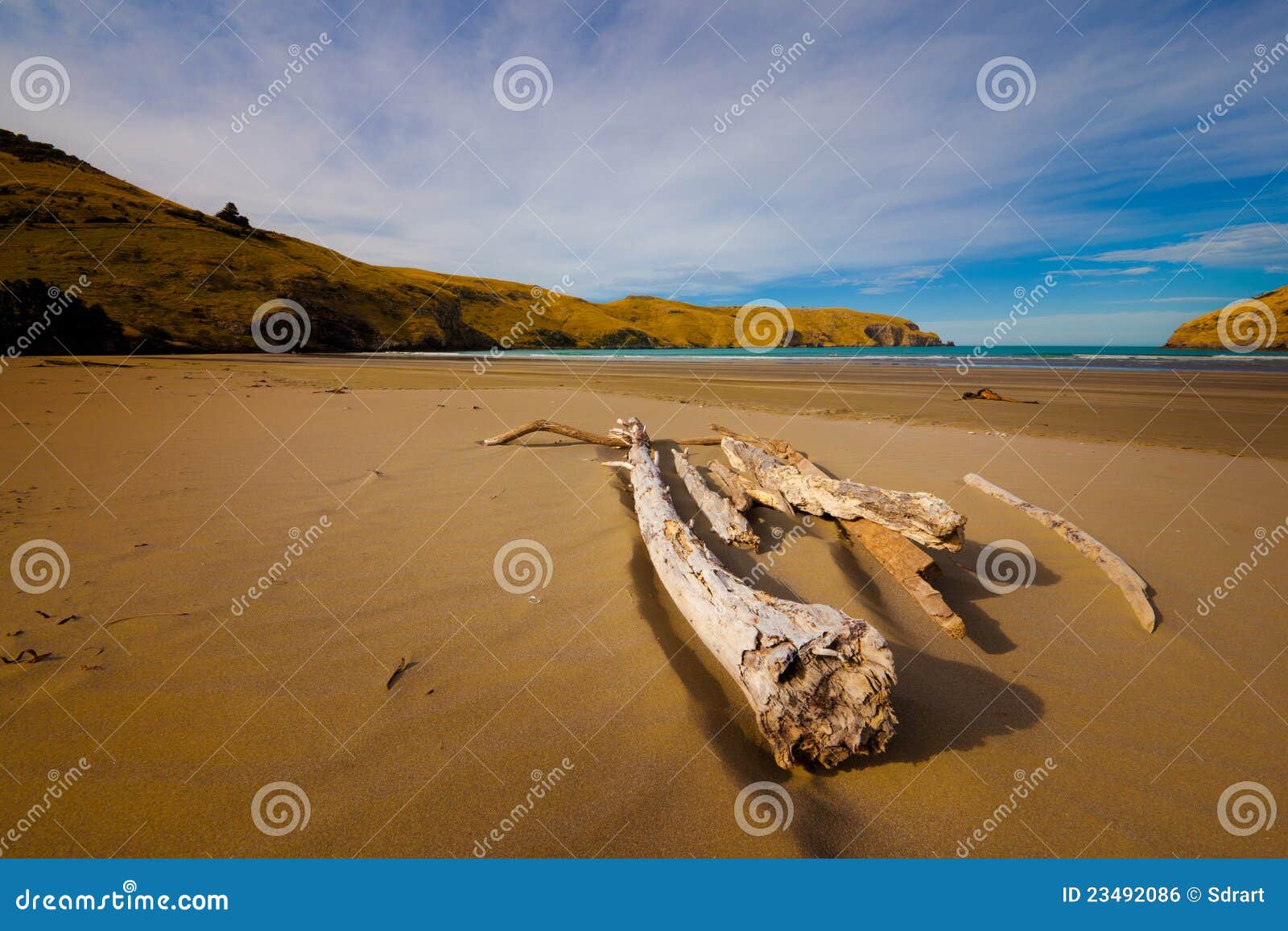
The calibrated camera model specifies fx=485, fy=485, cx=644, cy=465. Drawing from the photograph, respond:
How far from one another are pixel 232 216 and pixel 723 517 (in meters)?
93.3

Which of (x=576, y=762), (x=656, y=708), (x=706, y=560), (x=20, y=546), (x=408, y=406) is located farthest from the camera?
(x=408, y=406)

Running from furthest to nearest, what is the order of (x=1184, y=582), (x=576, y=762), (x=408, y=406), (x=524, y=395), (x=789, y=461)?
(x=524, y=395), (x=408, y=406), (x=789, y=461), (x=1184, y=582), (x=576, y=762)

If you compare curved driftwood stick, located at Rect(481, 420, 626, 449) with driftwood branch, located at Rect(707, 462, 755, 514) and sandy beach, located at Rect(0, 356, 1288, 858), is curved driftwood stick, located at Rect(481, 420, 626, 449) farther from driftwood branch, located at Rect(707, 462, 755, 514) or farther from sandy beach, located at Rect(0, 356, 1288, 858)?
driftwood branch, located at Rect(707, 462, 755, 514)

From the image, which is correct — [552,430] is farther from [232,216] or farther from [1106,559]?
[232,216]

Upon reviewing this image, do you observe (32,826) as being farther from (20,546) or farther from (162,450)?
(162,450)

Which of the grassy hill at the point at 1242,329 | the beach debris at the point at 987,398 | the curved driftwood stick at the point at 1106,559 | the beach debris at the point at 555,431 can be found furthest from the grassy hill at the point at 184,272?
the grassy hill at the point at 1242,329

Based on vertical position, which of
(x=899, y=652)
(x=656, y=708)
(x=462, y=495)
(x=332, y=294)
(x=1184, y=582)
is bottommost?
(x=332, y=294)

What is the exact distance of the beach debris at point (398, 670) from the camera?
2.82m

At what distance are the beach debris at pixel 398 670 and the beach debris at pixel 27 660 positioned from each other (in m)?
1.90

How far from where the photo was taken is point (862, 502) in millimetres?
4484

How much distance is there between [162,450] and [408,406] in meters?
5.82

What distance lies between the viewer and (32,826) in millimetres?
1943

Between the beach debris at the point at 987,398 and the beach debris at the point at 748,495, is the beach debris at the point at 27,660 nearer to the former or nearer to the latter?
the beach debris at the point at 748,495

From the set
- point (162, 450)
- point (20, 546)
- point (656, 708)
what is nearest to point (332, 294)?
point (162, 450)
